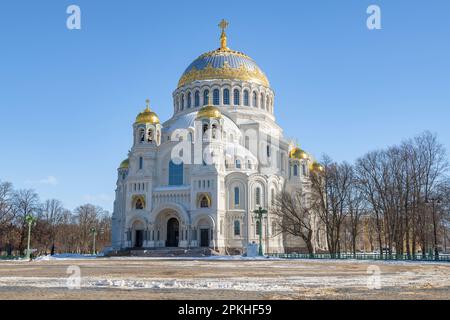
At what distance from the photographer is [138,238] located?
2399 inches

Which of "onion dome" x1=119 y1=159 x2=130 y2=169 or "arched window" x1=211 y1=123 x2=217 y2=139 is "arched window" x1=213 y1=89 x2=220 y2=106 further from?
"onion dome" x1=119 y1=159 x2=130 y2=169

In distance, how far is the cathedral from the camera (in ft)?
188

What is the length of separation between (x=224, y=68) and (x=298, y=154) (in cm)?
1590

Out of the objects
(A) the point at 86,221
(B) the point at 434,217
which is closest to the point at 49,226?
(A) the point at 86,221

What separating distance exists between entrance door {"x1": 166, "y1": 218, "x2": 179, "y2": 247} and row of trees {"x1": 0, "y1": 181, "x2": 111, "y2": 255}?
47.7 feet

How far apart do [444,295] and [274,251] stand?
153 ft

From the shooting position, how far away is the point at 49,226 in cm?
7631

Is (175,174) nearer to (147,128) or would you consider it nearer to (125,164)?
(147,128)

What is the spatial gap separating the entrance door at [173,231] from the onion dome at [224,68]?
70.0 ft

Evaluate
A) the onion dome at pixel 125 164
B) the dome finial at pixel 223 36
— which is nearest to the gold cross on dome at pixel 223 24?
the dome finial at pixel 223 36

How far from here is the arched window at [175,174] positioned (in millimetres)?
61028

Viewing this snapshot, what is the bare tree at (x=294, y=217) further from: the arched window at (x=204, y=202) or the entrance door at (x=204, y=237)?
the entrance door at (x=204, y=237)
